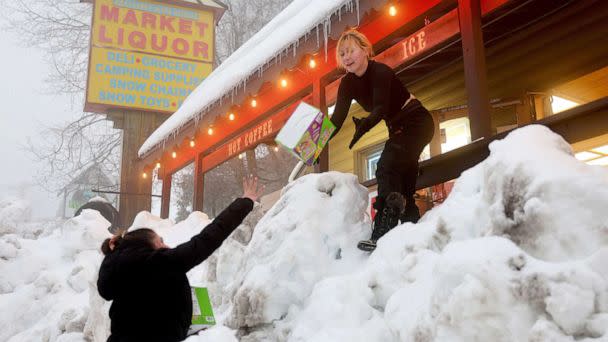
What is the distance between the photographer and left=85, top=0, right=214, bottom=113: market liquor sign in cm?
1431

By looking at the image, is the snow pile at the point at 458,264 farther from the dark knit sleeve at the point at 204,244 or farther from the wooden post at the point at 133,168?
the wooden post at the point at 133,168

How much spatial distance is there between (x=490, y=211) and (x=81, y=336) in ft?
21.3

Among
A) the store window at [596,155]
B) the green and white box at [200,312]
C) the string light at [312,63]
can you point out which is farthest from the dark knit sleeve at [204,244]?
the store window at [596,155]

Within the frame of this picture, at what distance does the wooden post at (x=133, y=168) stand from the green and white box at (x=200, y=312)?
10158mm

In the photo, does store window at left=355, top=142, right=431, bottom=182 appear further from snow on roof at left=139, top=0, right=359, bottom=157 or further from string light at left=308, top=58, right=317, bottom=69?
snow on roof at left=139, top=0, right=359, bottom=157

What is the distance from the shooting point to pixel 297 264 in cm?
365

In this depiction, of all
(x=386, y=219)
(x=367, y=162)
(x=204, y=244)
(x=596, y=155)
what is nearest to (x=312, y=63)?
(x=367, y=162)

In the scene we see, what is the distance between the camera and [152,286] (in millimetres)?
2578

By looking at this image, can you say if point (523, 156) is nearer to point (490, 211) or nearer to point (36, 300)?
point (490, 211)

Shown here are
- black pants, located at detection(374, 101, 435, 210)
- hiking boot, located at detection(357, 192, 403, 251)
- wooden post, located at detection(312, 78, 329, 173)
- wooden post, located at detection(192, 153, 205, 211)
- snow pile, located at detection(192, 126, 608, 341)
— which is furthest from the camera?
wooden post, located at detection(192, 153, 205, 211)

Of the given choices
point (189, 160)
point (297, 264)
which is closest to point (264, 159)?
point (189, 160)

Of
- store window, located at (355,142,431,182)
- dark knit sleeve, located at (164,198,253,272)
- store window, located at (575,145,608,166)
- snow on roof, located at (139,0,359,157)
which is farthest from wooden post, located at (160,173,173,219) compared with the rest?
dark knit sleeve, located at (164,198,253,272)

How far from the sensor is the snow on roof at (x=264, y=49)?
6125 millimetres

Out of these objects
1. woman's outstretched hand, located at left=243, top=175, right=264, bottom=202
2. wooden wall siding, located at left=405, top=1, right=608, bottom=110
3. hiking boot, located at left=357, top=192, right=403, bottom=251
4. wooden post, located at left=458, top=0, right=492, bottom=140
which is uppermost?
wooden wall siding, located at left=405, top=1, right=608, bottom=110
